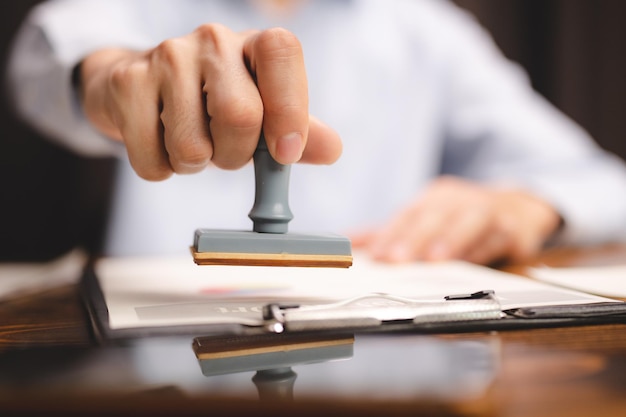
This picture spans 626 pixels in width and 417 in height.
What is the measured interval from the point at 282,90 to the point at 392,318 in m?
0.14

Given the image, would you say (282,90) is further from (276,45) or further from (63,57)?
(63,57)

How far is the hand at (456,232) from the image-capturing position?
0.65 m

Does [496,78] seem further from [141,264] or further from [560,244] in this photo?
[141,264]

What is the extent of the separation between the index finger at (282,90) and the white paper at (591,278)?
A: 0.74 feet

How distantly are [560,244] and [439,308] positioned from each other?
60 cm

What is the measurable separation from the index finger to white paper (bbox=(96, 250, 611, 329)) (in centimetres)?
9

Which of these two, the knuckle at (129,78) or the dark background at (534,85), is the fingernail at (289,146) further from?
the dark background at (534,85)

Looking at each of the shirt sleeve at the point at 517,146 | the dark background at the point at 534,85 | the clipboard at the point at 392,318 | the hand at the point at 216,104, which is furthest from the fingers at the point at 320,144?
the dark background at the point at 534,85

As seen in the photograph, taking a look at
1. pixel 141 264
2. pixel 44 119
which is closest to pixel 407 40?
pixel 44 119

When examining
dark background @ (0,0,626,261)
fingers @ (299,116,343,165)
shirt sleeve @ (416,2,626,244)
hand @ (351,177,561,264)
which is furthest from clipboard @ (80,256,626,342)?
dark background @ (0,0,626,261)

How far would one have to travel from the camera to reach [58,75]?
2.41 ft

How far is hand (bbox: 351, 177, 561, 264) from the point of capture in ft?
2.14

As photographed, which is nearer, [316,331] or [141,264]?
[316,331]

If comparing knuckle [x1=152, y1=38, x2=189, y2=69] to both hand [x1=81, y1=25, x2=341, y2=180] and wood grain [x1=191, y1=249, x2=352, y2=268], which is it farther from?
wood grain [x1=191, y1=249, x2=352, y2=268]
